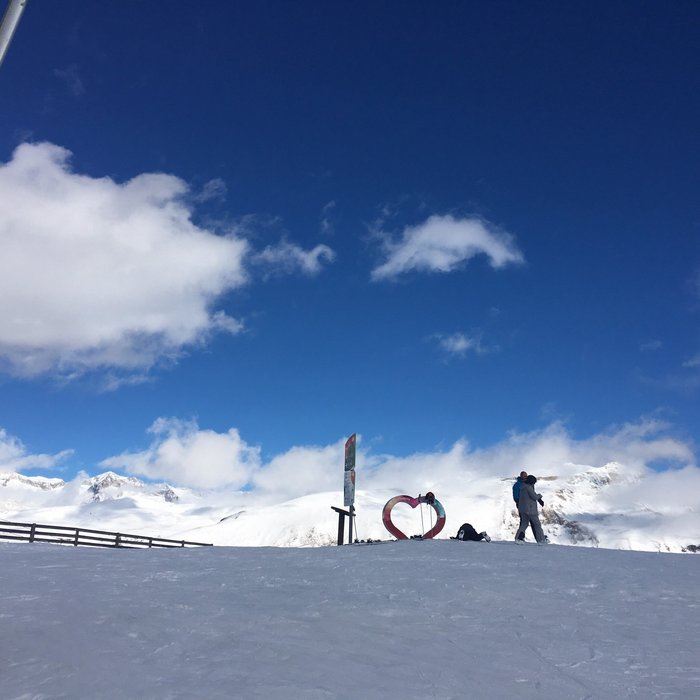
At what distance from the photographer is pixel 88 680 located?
196 inches

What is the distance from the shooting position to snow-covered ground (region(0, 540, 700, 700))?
511cm

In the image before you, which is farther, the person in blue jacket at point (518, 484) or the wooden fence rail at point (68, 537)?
the wooden fence rail at point (68, 537)

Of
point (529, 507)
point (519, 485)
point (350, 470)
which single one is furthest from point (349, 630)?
point (350, 470)

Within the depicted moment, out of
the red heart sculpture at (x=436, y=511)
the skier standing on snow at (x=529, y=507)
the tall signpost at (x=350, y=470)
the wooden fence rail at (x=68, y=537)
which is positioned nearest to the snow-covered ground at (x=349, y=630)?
the skier standing on snow at (x=529, y=507)

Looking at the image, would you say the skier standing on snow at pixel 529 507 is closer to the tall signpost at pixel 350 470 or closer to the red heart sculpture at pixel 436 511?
the red heart sculpture at pixel 436 511

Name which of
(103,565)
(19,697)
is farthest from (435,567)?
(19,697)

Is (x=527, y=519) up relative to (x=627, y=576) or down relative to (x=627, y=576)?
up

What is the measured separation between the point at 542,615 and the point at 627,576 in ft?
11.6

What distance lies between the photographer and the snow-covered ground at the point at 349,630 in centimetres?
511

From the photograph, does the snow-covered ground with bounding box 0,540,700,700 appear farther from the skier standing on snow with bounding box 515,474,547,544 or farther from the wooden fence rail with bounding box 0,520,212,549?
the wooden fence rail with bounding box 0,520,212,549

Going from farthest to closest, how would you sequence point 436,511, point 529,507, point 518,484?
point 436,511 < point 518,484 < point 529,507

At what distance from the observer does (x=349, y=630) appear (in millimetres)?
6750

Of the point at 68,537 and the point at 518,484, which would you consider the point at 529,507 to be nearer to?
the point at 518,484

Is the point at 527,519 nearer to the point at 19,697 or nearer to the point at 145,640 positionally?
the point at 145,640
